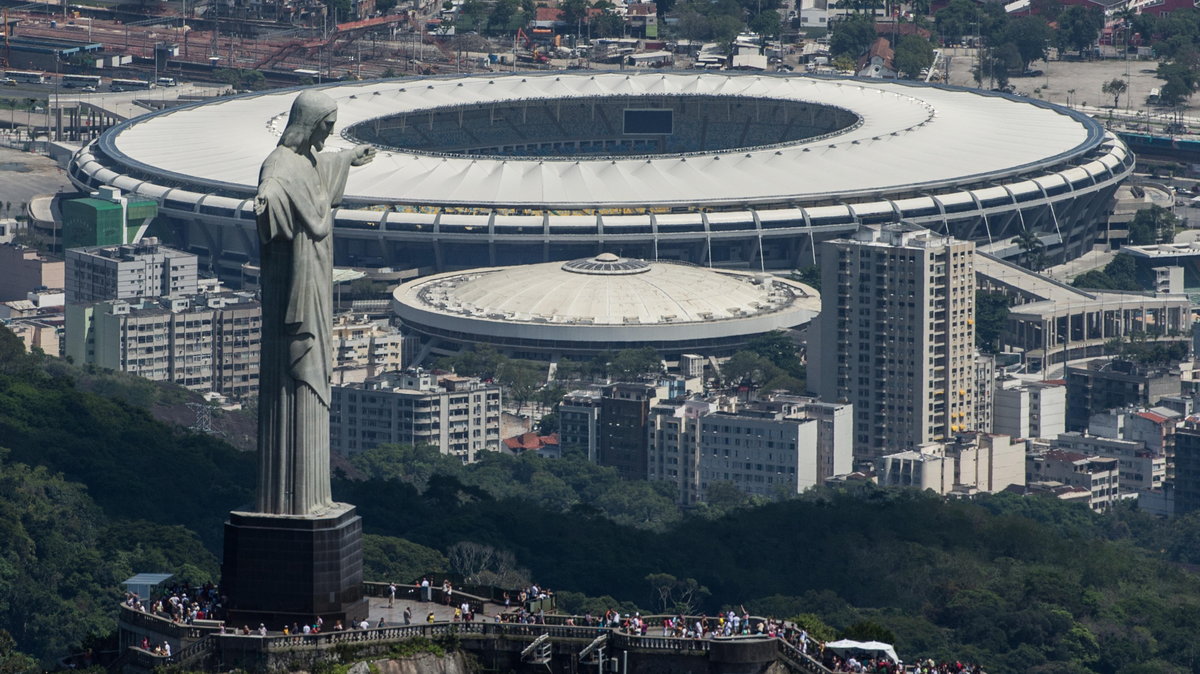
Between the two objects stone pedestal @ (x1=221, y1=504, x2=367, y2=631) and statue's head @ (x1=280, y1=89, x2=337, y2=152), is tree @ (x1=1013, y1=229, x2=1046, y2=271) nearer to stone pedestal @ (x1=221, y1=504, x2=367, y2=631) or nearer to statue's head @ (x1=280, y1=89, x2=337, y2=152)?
statue's head @ (x1=280, y1=89, x2=337, y2=152)

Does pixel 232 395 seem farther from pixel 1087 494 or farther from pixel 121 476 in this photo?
pixel 121 476

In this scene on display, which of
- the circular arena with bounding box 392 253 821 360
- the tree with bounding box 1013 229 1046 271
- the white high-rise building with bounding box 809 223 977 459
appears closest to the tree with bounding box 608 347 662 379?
the circular arena with bounding box 392 253 821 360

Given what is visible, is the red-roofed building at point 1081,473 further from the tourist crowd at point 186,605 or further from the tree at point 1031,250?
the tourist crowd at point 186,605

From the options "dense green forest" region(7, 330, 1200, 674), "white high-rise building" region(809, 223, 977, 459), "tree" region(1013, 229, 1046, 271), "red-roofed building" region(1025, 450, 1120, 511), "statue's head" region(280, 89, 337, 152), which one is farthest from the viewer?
"tree" region(1013, 229, 1046, 271)

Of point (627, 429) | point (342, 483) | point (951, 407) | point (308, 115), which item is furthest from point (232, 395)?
point (308, 115)

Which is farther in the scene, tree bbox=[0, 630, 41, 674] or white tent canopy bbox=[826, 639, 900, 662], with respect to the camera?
tree bbox=[0, 630, 41, 674]

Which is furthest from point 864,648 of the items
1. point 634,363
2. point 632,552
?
point 634,363

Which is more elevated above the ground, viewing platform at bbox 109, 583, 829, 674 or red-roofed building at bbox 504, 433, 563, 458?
viewing platform at bbox 109, 583, 829, 674

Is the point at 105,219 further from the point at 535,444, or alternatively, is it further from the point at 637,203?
the point at 535,444
